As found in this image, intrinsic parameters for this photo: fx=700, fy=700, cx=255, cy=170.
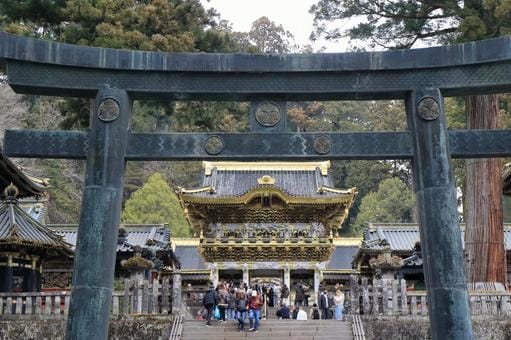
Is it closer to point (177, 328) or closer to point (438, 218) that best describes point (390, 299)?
point (177, 328)

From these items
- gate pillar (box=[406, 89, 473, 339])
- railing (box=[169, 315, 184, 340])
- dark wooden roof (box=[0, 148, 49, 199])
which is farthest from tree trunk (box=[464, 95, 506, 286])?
dark wooden roof (box=[0, 148, 49, 199])

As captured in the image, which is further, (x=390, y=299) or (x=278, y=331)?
(x=390, y=299)

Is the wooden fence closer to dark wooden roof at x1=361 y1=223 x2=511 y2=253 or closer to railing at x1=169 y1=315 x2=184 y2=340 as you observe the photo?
railing at x1=169 y1=315 x2=184 y2=340

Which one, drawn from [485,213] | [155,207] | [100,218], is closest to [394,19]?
[485,213]

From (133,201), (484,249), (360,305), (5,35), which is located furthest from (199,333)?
(133,201)

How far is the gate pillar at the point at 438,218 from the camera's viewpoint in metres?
8.24

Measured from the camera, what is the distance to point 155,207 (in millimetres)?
39156

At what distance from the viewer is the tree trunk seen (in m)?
15.9

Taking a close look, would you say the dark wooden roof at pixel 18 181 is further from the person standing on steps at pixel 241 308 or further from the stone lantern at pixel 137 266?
the person standing on steps at pixel 241 308

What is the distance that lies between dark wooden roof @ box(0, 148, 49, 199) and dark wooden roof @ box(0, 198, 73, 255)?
52 centimetres

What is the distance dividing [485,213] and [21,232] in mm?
11364

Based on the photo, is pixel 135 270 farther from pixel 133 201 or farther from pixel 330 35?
pixel 133 201

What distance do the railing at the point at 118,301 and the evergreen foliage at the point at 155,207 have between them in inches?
847

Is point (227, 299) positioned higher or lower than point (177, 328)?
higher
